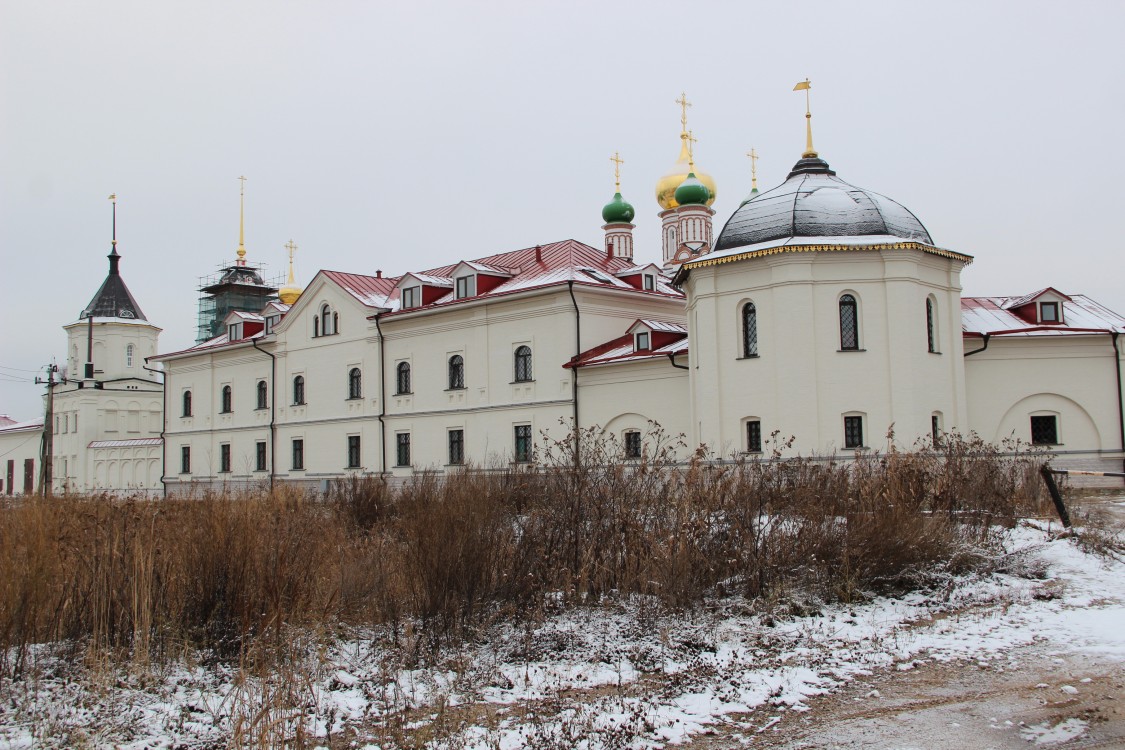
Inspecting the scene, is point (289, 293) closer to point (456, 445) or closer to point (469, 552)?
point (456, 445)

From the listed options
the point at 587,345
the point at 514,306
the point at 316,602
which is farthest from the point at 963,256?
the point at 316,602

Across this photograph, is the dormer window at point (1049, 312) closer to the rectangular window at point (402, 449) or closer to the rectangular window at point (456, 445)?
the rectangular window at point (456, 445)

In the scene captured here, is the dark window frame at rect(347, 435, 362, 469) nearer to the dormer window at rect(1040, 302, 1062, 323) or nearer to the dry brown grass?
the dormer window at rect(1040, 302, 1062, 323)

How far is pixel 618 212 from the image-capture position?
45062 mm

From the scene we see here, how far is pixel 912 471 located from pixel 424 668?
7.75m

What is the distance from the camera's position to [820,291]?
22.0 metres

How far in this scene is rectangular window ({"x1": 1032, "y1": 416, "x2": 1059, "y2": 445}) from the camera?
23250 mm

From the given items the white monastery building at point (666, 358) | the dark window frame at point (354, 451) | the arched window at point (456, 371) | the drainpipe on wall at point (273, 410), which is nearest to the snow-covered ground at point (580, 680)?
the white monastery building at point (666, 358)

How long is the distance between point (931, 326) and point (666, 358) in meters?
6.40

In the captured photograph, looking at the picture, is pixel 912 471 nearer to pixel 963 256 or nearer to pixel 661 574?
pixel 661 574

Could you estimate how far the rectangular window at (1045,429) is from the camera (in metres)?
23.2

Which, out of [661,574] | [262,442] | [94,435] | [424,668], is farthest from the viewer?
[94,435]

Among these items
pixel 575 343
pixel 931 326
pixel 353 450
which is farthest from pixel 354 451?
pixel 931 326

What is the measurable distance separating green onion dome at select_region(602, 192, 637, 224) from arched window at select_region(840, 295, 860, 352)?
23.7 metres
